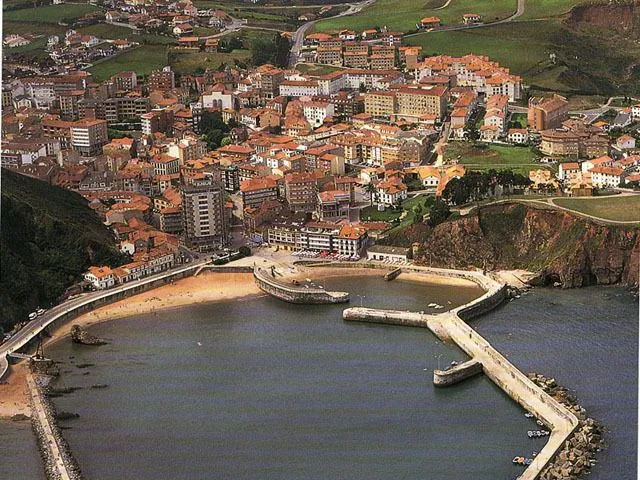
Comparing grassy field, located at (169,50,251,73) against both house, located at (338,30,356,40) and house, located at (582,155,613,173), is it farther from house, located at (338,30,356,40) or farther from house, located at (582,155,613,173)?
house, located at (582,155,613,173)

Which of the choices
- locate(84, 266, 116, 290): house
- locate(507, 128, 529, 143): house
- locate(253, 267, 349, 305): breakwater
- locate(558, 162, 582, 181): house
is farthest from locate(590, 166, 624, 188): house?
locate(84, 266, 116, 290): house

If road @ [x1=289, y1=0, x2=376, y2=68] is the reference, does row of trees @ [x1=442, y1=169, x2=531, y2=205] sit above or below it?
below

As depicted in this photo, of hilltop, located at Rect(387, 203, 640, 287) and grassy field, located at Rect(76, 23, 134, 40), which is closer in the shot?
hilltop, located at Rect(387, 203, 640, 287)

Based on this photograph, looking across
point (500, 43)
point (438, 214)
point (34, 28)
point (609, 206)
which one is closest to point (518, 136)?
point (609, 206)

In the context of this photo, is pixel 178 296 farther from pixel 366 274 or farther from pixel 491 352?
pixel 491 352

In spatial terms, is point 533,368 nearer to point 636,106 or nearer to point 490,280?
point 490,280

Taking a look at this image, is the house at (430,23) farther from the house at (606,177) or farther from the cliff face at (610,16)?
the house at (606,177)
